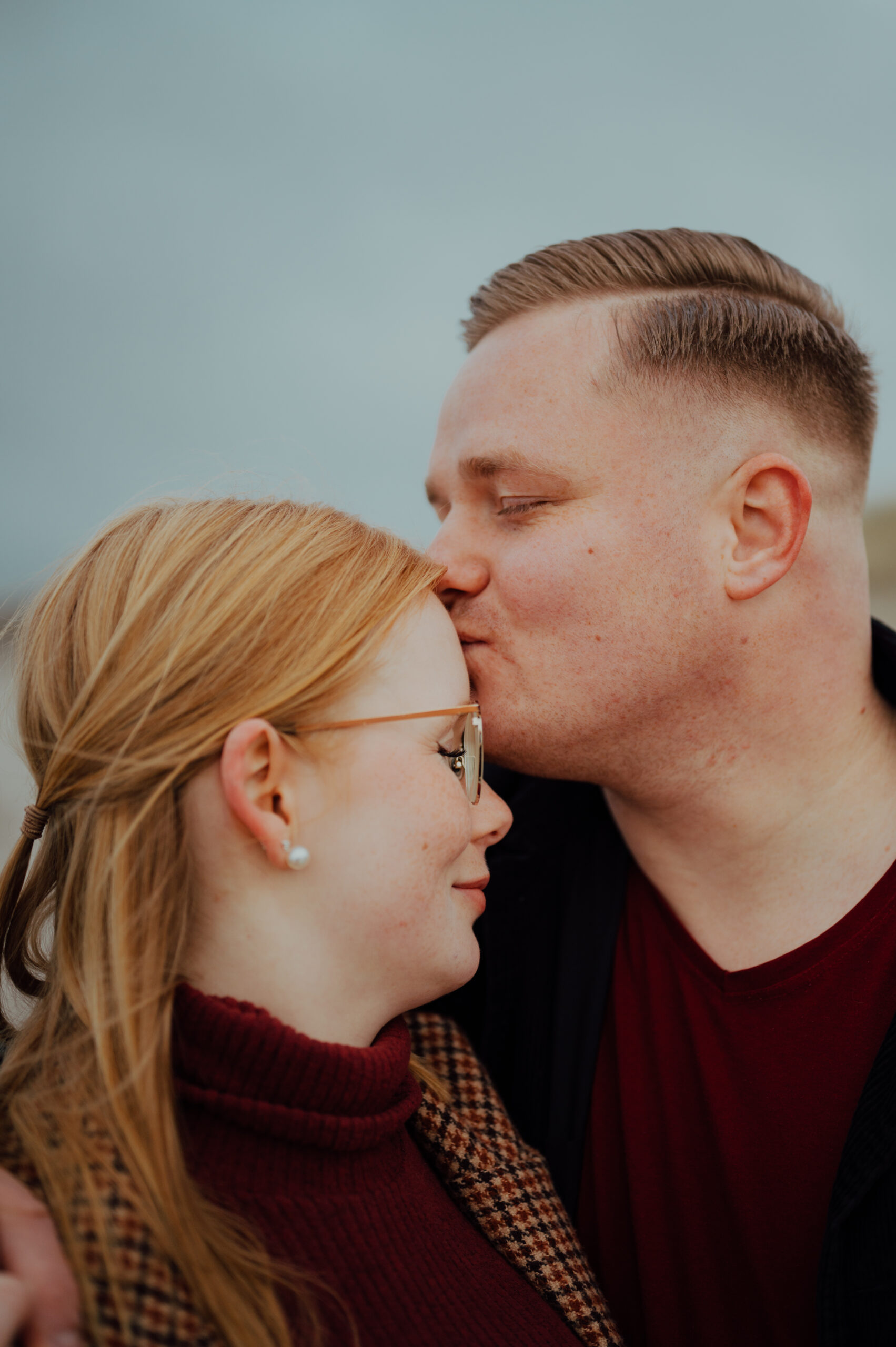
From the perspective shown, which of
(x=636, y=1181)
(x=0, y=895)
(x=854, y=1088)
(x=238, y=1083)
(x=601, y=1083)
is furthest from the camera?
(x=601, y=1083)

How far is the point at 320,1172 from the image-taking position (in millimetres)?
1300

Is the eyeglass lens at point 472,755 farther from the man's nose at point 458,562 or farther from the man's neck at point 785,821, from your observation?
the man's neck at point 785,821

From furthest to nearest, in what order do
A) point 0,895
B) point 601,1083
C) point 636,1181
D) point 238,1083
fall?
point 601,1083 < point 636,1181 < point 0,895 < point 238,1083

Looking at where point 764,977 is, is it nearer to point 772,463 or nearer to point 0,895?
point 772,463

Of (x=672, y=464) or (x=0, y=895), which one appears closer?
(x=0, y=895)

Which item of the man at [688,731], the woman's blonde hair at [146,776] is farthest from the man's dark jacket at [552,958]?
the woman's blonde hair at [146,776]

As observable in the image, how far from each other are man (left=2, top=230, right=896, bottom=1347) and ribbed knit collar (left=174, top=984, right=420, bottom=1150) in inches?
33.2

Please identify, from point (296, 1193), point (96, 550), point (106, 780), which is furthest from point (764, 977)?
point (96, 550)

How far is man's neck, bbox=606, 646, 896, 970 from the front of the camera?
191 centimetres

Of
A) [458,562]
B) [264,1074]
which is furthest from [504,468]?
[264,1074]

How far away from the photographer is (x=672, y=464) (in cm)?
195

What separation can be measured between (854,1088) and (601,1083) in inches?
21.3

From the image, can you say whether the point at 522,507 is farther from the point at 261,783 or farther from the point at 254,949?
the point at 254,949

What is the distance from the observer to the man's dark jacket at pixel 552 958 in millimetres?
2010
